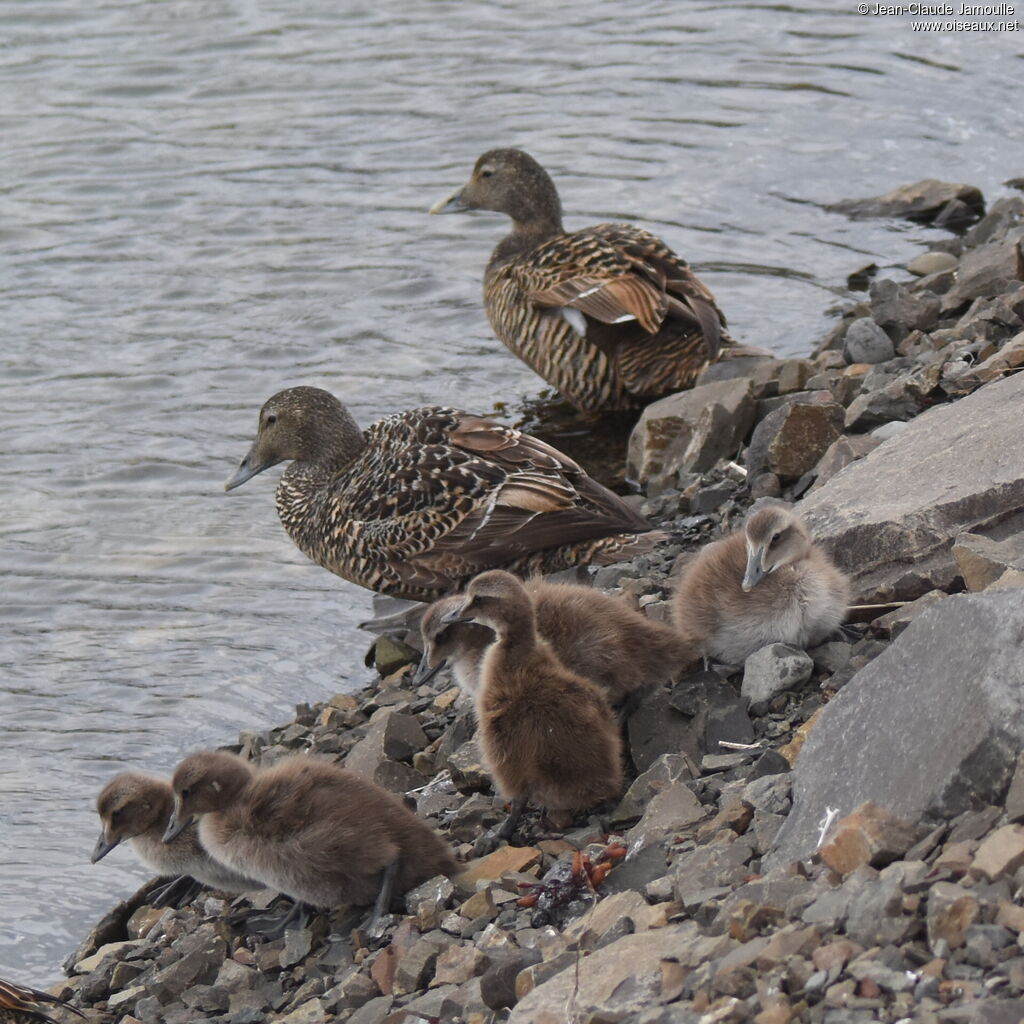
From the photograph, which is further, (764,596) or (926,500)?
(926,500)

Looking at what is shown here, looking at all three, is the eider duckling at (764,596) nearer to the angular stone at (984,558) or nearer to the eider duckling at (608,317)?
the angular stone at (984,558)

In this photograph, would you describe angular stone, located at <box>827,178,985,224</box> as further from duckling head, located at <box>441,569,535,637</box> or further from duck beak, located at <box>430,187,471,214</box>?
duckling head, located at <box>441,569,535,637</box>

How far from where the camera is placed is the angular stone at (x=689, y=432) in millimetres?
8352

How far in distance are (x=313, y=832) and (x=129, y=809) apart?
0.97 metres

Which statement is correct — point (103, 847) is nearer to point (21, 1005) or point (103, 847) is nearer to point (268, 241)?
point (21, 1005)

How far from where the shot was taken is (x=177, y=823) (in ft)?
17.0

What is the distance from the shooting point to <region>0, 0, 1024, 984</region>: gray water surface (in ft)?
25.0

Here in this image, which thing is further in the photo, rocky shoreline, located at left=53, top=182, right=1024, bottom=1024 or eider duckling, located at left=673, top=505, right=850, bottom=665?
eider duckling, located at left=673, top=505, right=850, bottom=665

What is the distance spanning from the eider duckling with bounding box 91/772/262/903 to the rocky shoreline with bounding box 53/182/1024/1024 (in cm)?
17

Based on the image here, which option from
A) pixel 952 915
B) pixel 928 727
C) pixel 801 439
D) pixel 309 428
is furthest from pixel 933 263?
pixel 952 915

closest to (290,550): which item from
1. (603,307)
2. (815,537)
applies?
(603,307)

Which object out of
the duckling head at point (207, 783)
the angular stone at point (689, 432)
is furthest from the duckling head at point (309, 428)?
the duckling head at point (207, 783)

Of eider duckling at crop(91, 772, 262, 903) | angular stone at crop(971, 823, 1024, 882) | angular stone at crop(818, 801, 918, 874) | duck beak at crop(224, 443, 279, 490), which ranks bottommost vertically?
eider duckling at crop(91, 772, 262, 903)

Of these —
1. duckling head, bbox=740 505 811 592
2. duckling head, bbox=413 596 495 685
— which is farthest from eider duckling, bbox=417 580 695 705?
duckling head, bbox=740 505 811 592
